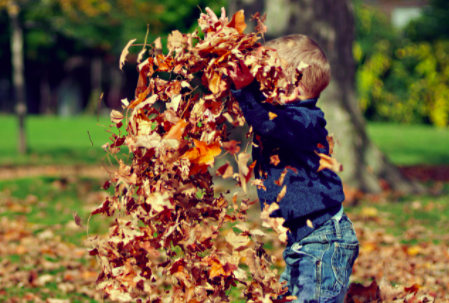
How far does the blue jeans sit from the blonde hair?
0.64 m

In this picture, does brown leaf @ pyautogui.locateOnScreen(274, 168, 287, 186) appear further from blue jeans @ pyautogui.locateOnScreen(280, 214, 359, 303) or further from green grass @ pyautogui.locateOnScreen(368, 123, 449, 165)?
green grass @ pyautogui.locateOnScreen(368, 123, 449, 165)

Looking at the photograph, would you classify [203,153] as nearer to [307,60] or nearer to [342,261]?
[307,60]

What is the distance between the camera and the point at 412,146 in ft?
51.9

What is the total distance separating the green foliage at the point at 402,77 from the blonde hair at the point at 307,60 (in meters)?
22.3

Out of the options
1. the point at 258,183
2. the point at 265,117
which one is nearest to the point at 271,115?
the point at 265,117

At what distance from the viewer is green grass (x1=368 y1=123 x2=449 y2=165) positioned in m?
13.0

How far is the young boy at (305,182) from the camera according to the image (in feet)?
7.22

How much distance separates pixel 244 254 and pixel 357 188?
5.38m

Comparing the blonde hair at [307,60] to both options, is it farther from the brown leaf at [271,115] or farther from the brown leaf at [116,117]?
the brown leaf at [116,117]

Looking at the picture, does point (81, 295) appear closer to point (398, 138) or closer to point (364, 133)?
point (364, 133)

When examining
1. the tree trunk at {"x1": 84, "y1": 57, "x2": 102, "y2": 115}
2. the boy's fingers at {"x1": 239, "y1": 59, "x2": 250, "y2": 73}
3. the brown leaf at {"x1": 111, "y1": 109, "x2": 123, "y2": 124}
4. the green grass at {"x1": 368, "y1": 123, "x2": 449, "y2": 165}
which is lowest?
the tree trunk at {"x1": 84, "y1": 57, "x2": 102, "y2": 115}

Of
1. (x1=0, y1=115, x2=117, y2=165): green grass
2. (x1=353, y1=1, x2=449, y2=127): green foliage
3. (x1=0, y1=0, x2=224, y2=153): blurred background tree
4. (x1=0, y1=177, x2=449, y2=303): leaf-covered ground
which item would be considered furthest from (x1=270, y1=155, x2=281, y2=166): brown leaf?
(x1=0, y1=0, x2=224, y2=153): blurred background tree

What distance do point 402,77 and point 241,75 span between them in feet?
77.4

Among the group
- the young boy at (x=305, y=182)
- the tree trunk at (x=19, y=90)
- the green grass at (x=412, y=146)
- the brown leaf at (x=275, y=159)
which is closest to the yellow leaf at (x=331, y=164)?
the young boy at (x=305, y=182)
